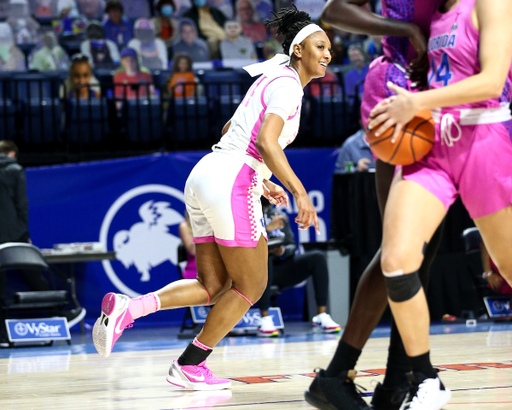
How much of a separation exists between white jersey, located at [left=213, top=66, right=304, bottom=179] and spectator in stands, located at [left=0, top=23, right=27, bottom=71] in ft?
24.6

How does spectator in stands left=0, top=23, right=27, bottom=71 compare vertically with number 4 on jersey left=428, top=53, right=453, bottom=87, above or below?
above

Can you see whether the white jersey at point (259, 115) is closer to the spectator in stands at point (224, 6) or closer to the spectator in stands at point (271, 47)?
the spectator in stands at point (271, 47)

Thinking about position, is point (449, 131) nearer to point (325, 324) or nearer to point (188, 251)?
point (325, 324)

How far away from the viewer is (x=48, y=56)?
1024 cm

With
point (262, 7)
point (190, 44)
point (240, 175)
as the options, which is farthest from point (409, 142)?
point (262, 7)

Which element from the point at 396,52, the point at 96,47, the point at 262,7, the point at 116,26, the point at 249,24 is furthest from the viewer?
the point at 262,7

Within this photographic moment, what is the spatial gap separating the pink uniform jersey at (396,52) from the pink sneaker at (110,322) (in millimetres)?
1483

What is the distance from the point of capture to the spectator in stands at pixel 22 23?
430 inches

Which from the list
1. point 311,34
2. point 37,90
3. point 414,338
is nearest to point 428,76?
point 414,338

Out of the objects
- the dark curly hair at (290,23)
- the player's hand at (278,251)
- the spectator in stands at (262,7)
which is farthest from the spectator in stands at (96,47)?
the dark curly hair at (290,23)

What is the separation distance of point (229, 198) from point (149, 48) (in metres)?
7.85

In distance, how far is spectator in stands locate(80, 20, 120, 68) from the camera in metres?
10.3

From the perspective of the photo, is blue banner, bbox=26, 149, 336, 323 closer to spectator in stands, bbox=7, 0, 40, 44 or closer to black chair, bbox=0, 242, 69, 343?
black chair, bbox=0, 242, 69, 343

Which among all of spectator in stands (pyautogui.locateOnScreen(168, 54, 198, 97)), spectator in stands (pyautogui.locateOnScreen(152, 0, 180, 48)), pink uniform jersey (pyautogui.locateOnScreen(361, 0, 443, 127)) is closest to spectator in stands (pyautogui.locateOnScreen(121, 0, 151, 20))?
spectator in stands (pyautogui.locateOnScreen(152, 0, 180, 48))
